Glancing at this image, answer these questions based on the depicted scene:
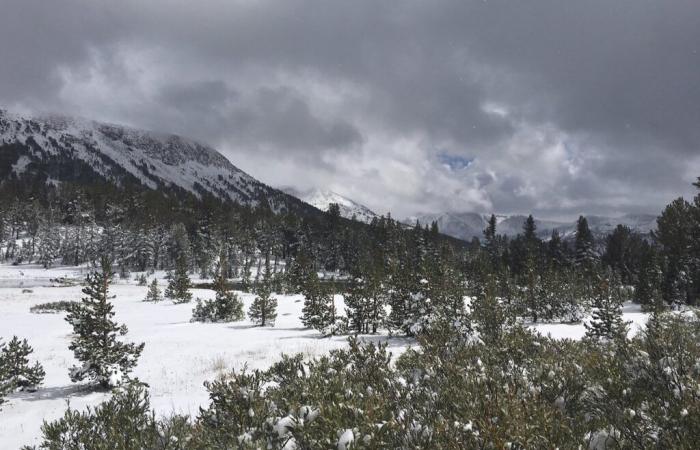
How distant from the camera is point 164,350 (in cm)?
2200

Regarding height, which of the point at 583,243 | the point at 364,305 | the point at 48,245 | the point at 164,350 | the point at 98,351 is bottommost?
the point at 164,350

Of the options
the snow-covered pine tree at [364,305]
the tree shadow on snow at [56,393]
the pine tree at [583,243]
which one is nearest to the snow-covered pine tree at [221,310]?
the snow-covered pine tree at [364,305]

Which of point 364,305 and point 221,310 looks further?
point 221,310

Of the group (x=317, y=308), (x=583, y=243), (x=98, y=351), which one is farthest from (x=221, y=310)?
(x=583, y=243)

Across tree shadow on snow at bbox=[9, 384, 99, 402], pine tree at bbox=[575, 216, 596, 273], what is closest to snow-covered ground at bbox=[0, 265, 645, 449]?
tree shadow on snow at bbox=[9, 384, 99, 402]

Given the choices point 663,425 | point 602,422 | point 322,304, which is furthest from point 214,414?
point 322,304

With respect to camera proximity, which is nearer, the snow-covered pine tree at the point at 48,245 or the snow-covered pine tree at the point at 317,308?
the snow-covered pine tree at the point at 317,308

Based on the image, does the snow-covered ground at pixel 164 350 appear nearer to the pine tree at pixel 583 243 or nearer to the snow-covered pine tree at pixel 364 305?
the snow-covered pine tree at pixel 364 305

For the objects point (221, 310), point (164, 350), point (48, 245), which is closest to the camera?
point (164, 350)

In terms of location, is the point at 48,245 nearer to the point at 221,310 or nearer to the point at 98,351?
the point at 221,310

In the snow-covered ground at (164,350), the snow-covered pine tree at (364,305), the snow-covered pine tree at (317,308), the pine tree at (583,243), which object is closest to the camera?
the snow-covered ground at (164,350)

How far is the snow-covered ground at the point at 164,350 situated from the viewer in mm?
12266

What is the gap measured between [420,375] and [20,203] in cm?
15420

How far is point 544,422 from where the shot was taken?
445cm
